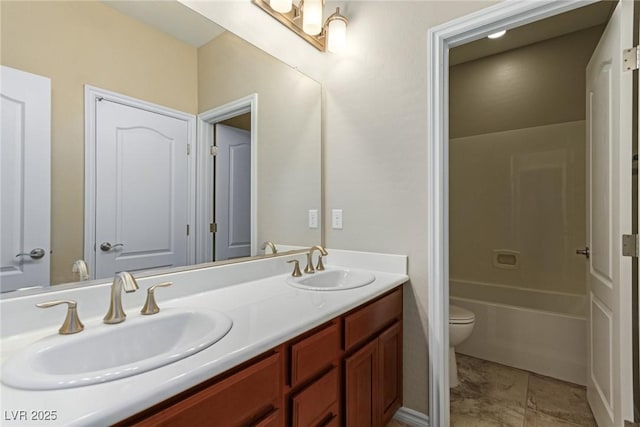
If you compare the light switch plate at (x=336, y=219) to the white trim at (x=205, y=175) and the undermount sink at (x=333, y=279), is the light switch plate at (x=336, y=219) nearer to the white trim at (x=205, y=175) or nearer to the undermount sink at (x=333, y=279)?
the undermount sink at (x=333, y=279)

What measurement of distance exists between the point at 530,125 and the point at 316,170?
6.90 feet

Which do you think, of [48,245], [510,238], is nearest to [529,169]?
[510,238]

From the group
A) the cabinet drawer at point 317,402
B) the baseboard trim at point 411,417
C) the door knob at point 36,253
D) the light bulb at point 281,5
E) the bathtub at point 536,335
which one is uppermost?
the light bulb at point 281,5

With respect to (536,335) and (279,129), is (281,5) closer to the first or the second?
(279,129)

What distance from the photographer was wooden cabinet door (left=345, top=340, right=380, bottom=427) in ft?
4.03

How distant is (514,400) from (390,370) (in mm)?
972

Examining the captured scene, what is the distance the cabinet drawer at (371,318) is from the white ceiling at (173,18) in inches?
52.7

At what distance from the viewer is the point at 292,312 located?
3.55 ft

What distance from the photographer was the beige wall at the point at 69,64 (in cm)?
90

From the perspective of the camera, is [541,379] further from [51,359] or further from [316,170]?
[51,359]

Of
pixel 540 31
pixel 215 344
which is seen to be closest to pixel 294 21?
pixel 215 344

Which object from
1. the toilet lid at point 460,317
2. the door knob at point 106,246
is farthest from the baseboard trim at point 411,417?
the door knob at point 106,246

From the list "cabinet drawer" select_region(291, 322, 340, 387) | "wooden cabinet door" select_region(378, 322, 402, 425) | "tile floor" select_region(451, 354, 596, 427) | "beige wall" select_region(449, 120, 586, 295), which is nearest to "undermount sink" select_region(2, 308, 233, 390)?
"cabinet drawer" select_region(291, 322, 340, 387)

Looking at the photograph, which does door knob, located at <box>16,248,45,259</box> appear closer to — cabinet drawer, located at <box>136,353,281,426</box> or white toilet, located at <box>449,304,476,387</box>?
cabinet drawer, located at <box>136,353,281,426</box>
